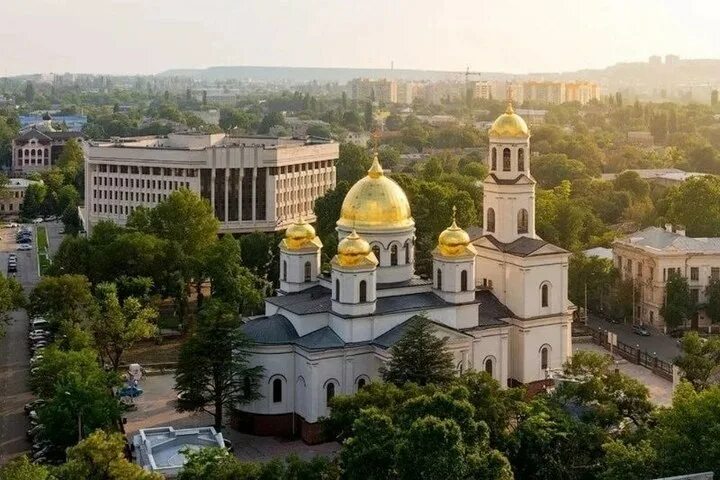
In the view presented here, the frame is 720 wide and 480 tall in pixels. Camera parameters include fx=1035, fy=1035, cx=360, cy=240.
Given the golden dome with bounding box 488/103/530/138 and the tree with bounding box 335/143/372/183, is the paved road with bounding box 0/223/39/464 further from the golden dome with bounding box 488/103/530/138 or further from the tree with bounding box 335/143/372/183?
the tree with bounding box 335/143/372/183

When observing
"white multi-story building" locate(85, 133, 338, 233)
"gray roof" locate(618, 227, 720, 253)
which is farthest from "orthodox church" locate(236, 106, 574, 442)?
"white multi-story building" locate(85, 133, 338, 233)

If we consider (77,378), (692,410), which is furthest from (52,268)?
(692,410)

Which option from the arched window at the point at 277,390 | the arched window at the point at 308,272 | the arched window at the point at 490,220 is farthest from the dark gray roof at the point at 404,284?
the arched window at the point at 277,390

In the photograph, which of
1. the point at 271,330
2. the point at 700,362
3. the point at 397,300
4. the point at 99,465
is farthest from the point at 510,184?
the point at 99,465

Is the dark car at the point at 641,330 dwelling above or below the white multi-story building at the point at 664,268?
below

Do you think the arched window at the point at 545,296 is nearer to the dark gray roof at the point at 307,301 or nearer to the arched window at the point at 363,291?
the arched window at the point at 363,291

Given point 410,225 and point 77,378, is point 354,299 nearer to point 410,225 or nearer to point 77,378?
point 410,225
